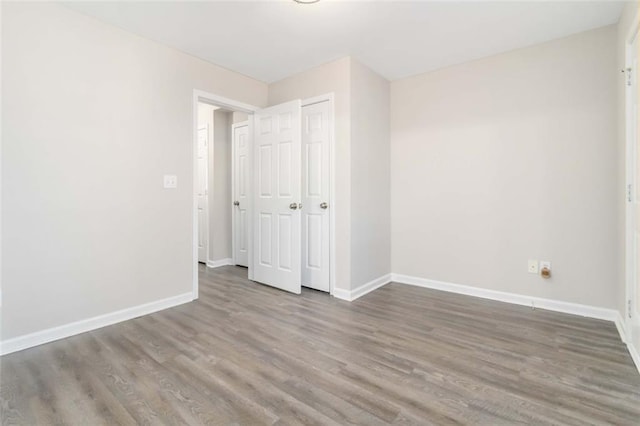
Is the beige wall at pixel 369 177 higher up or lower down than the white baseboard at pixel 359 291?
higher up

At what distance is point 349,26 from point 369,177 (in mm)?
1494

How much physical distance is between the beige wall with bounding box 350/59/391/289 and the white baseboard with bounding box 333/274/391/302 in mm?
47

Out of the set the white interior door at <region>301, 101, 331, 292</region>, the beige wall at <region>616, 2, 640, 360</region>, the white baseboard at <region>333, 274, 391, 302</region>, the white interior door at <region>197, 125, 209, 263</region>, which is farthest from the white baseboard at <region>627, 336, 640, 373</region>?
the white interior door at <region>197, 125, 209, 263</region>

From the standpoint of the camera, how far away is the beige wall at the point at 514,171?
2637mm

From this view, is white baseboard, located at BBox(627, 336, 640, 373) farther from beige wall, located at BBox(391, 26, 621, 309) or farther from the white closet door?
the white closet door

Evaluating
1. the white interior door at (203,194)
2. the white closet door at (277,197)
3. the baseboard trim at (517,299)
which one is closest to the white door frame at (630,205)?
the baseboard trim at (517,299)

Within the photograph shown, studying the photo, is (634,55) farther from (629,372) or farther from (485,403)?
(485,403)

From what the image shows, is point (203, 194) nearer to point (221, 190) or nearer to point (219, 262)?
point (221, 190)

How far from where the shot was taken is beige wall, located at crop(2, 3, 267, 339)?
2119 mm

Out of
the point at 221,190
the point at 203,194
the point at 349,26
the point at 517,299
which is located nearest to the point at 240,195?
the point at 221,190

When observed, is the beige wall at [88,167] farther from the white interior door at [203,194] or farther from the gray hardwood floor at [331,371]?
the white interior door at [203,194]

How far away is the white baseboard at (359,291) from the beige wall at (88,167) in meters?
1.53

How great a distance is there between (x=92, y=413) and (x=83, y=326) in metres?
1.16

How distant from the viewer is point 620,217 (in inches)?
94.4
